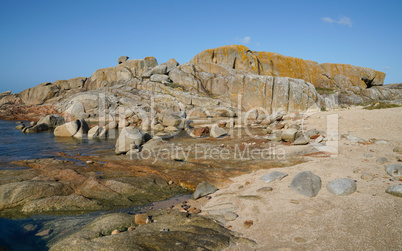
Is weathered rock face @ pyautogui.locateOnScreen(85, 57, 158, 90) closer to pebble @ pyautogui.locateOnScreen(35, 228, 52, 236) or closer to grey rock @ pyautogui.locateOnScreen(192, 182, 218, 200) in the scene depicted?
grey rock @ pyautogui.locateOnScreen(192, 182, 218, 200)

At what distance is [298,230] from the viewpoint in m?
3.56

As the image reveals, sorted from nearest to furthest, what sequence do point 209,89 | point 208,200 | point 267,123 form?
point 208,200 < point 267,123 < point 209,89

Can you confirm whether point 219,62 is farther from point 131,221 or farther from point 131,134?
point 131,221

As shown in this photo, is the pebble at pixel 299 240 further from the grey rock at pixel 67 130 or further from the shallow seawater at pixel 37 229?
the grey rock at pixel 67 130

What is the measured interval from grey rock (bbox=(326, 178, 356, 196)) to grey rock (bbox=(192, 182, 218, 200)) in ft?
9.06

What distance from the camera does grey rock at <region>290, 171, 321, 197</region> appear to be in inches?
184

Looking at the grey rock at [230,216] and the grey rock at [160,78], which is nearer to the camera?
the grey rock at [230,216]

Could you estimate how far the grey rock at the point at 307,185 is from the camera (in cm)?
468

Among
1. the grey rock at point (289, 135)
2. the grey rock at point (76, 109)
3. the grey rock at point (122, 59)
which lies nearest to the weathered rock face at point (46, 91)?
the grey rock at point (122, 59)

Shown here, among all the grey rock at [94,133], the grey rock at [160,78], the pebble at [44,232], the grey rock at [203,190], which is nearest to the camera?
the pebble at [44,232]

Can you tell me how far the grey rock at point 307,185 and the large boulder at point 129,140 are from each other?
305 inches

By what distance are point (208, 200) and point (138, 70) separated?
2946 centimetres

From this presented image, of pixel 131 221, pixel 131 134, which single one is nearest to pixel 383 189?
pixel 131 221

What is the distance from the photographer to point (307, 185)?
4.81m
